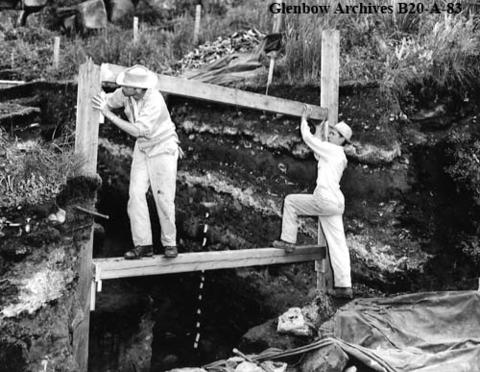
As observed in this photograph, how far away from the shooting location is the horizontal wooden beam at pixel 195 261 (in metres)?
4.08

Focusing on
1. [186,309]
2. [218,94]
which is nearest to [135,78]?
[218,94]

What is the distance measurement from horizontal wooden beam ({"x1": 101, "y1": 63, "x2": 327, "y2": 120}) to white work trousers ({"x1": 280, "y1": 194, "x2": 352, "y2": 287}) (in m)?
1.01

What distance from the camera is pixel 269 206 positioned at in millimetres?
6426

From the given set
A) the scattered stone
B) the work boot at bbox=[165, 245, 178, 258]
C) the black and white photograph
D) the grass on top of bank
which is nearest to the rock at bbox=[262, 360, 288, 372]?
the black and white photograph

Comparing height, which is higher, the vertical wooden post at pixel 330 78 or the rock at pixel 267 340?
the vertical wooden post at pixel 330 78

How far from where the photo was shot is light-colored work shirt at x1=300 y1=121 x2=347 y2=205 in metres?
5.21

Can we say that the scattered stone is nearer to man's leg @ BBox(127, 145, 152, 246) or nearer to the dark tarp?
man's leg @ BBox(127, 145, 152, 246)

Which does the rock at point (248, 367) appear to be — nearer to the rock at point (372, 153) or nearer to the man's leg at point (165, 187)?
the man's leg at point (165, 187)

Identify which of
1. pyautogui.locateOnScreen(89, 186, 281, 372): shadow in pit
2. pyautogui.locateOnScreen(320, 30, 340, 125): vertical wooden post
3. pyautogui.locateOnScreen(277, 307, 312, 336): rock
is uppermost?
pyautogui.locateOnScreen(320, 30, 340, 125): vertical wooden post

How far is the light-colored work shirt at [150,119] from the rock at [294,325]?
7.40 ft

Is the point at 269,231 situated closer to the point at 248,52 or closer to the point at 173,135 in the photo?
the point at 173,135

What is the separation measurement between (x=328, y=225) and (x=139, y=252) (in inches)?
85.1

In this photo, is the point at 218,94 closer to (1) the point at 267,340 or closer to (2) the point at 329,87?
(2) the point at 329,87

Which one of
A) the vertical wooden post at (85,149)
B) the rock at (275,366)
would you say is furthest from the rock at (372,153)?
the vertical wooden post at (85,149)
